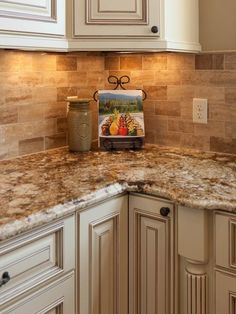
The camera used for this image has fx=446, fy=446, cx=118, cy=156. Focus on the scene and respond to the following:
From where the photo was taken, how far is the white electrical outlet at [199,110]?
197 cm

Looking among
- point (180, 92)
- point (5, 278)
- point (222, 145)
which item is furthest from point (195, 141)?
point (5, 278)

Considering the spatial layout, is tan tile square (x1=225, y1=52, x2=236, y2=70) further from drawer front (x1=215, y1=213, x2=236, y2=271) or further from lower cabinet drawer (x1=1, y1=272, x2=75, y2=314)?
lower cabinet drawer (x1=1, y1=272, x2=75, y2=314)

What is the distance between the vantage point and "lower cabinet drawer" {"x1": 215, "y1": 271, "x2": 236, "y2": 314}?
1.30 meters

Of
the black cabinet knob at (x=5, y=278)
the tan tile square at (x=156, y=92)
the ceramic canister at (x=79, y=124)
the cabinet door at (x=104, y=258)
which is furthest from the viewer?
the tan tile square at (x=156, y=92)

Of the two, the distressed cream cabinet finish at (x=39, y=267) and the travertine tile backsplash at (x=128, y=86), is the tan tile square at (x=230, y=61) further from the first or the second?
the distressed cream cabinet finish at (x=39, y=267)

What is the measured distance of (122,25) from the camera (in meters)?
1.71

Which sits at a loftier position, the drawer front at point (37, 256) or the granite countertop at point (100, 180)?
the granite countertop at point (100, 180)

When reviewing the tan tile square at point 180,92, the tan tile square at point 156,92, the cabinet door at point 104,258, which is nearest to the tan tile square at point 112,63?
the tan tile square at point 156,92

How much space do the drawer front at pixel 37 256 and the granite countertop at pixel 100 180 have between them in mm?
45

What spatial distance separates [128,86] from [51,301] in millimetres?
1214

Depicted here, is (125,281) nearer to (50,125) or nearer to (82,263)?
(82,263)

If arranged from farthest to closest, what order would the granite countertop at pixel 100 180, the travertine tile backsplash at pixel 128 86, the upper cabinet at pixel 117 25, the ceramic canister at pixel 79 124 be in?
the ceramic canister at pixel 79 124, the travertine tile backsplash at pixel 128 86, the upper cabinet at pixel 117 25, the granite countertop at pixel 100 180

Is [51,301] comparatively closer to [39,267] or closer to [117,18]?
[39,267]

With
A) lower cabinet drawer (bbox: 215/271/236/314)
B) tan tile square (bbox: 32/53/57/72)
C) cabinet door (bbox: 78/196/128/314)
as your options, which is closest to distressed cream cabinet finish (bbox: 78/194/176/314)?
cabinet door (bbox: 78/196/128/314)
